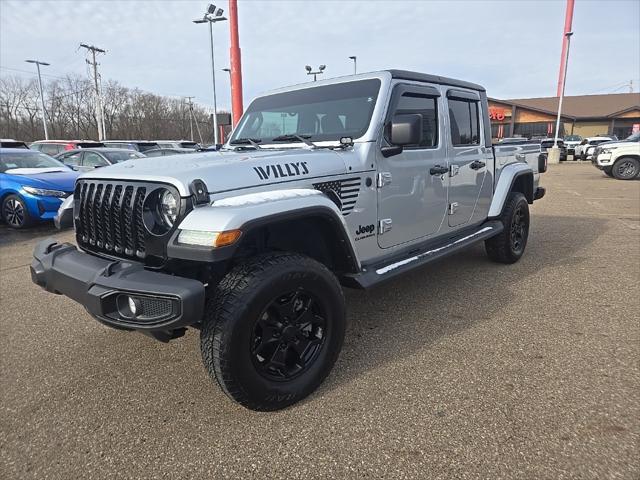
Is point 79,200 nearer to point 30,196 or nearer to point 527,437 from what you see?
point 527,437

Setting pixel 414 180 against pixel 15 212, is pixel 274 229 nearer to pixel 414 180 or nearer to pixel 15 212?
pixel 414 180

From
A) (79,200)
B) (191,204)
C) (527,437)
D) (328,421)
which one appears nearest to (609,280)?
(527,437)

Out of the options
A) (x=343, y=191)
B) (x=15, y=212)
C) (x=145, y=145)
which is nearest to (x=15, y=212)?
(x=15, y=212)

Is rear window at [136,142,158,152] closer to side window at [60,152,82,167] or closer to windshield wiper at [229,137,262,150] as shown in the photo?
side window at [60,152,82,167]

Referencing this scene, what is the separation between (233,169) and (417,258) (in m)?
1.80

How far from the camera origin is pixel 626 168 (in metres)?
15.4

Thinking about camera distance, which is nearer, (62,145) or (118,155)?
(118,155)

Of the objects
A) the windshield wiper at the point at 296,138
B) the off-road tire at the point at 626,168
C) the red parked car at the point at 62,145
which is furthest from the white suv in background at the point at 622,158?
the red parked car at the point at 62,145

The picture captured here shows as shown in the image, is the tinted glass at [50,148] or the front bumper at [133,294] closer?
the front bumper at [133,294]

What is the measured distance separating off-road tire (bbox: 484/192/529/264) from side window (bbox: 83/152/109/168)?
31.4 ft

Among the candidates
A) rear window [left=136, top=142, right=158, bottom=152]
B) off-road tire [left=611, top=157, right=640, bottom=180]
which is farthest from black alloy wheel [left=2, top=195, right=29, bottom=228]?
off-road tire [left=611, top=157, right=640, bottom=180]

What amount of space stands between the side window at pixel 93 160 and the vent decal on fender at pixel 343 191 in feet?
32.0

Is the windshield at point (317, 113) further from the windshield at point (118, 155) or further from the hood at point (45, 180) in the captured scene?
the windshield at point (118, 155)

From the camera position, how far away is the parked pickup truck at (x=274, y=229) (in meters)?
2.18
